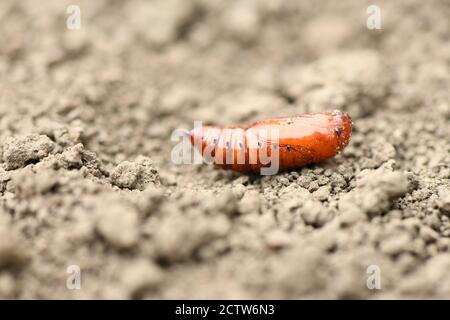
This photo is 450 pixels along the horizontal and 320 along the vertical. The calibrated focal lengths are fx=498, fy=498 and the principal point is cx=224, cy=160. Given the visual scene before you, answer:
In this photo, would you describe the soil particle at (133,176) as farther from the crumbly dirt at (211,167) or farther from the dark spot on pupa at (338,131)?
the dark spot on pupa at (338,131)

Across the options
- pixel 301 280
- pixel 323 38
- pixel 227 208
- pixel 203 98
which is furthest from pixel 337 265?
pixel 323 38

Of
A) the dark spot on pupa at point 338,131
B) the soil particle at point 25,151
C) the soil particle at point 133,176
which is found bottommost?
the soil particle at point 133,176

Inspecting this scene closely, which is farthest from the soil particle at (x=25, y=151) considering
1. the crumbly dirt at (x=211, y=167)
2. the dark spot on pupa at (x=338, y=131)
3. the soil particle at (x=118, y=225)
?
the dark spot on pupa at (x=338, y=131)

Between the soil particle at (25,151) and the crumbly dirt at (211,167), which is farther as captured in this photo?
the soil particle at (25,151)

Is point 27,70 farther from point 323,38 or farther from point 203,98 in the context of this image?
point 323,38

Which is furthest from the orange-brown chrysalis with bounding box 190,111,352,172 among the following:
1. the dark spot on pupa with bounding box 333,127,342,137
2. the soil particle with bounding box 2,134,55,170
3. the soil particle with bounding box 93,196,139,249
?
the soil particle with bounding box 2,134,55,170

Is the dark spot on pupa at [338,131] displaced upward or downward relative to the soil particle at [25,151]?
upward

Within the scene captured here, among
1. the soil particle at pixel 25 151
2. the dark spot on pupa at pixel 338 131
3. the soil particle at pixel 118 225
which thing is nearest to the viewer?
the soil particle at pixel 118 225
